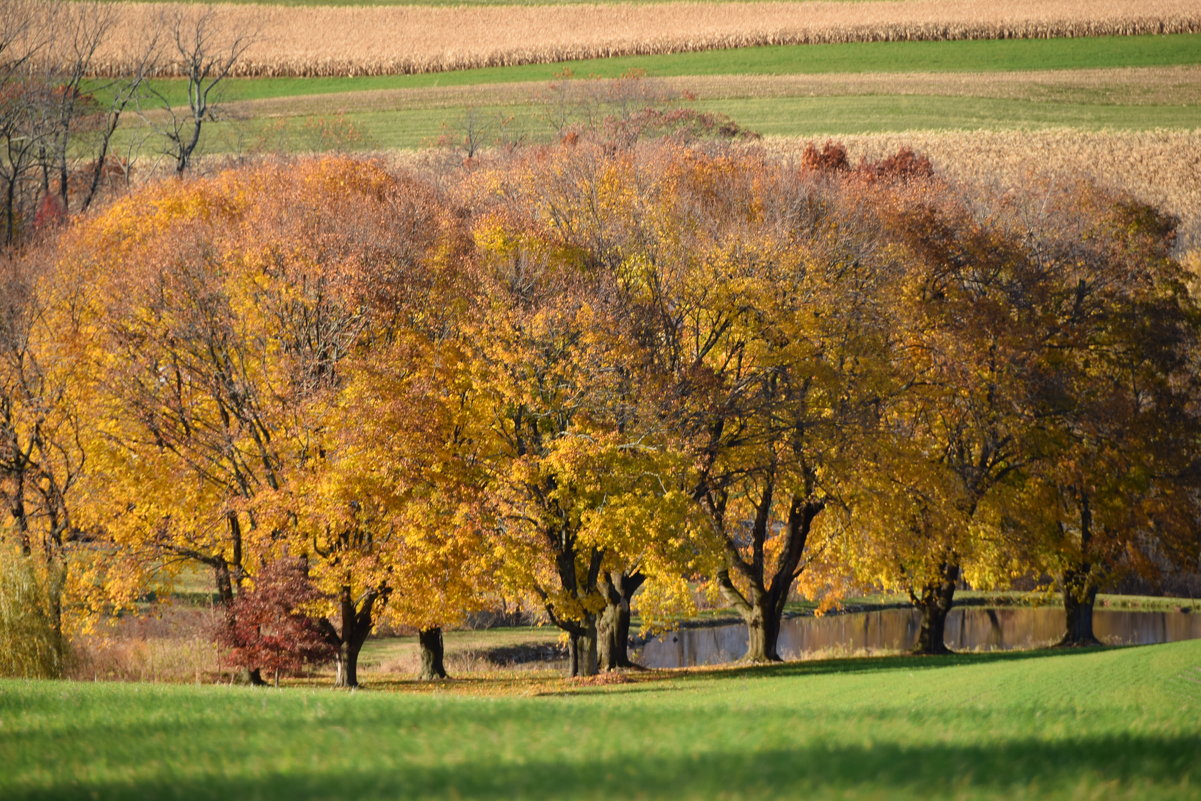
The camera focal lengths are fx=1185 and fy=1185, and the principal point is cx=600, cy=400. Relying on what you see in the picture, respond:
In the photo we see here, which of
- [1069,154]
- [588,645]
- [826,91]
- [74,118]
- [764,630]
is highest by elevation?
[826,91]

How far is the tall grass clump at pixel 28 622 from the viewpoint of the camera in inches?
1148

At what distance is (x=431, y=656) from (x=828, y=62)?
8679cm

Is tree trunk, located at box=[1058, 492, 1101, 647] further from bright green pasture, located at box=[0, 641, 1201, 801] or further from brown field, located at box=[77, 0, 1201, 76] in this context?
brown field, located at box=[77, 0, 1201, 76]

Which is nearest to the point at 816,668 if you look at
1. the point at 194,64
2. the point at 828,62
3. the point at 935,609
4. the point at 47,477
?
the point at 935,609

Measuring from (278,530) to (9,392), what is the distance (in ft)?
40.4

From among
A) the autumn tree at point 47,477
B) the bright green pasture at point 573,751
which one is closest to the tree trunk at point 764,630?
the autumn tree at point 47,477

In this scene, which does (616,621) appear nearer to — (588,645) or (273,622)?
(588,645)

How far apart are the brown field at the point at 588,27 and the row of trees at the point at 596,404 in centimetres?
6782

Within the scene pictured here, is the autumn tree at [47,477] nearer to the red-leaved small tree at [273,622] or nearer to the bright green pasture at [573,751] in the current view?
the red-leaved small tree at [273,622]

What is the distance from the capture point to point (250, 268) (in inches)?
1350

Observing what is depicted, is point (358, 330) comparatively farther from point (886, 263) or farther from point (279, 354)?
point (886, 263)

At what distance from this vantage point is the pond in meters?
50.3

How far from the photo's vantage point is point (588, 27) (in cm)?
11631

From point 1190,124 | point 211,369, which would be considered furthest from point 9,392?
point 1190,124
